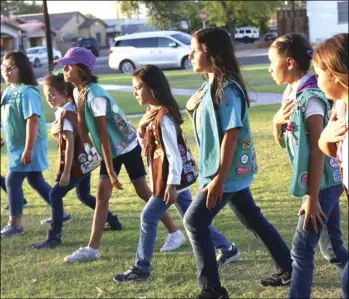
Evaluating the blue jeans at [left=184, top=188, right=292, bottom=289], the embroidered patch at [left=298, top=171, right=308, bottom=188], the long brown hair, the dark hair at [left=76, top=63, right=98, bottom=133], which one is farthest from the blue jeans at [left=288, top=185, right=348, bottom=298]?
the dark hair at [left=76, top=63, right=98, bottom=133]

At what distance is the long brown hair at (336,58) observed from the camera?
2781mm

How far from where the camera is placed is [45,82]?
594 centimetres

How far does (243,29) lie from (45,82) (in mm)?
58386

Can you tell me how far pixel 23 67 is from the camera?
641 cm

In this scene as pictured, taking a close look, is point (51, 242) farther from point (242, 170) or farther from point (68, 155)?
point (242, 170)

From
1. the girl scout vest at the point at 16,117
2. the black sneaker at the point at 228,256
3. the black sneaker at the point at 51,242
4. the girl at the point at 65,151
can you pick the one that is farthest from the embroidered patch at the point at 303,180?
the girl scout vest at the point at 16,117

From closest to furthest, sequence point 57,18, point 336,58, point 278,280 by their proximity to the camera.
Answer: point 336,58 < point 278,280 < point 57,18

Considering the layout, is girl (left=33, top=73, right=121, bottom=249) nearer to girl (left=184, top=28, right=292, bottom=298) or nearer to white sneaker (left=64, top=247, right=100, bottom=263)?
white sneaker (left=64, top=247, right=100, bottom=263)

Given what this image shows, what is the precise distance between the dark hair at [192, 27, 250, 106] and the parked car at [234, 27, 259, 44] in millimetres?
57604

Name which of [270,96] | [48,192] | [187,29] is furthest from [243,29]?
[48,192]

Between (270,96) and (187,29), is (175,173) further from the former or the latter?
(187,29)

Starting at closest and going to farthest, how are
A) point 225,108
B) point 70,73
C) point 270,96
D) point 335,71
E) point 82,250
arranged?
point 335,71, point 225,108, point 70,73, point 82,250, point 270,96

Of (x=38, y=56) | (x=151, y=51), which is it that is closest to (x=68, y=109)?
(x=151, y=51)

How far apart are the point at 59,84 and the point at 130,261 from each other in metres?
1.62
